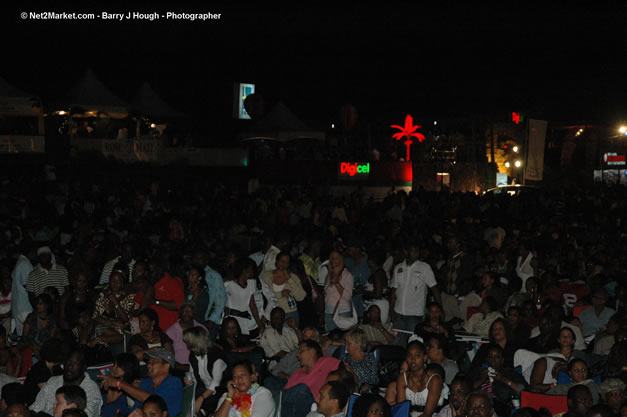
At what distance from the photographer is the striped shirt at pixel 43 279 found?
9.65 metres

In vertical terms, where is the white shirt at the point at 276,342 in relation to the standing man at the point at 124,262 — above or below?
below

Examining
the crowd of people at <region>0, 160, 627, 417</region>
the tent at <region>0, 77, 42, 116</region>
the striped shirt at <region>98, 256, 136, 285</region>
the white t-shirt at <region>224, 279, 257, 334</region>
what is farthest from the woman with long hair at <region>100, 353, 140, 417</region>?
the tent at <region>0, 77, 42, 116</region>

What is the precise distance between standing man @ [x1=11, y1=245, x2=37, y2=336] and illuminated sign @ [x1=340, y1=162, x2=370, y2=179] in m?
18.1

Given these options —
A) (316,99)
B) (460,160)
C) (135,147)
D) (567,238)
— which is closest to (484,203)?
(567,238)

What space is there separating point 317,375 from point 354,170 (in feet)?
68.0

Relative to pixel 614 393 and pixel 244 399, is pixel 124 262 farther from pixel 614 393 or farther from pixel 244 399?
pixel 614 393

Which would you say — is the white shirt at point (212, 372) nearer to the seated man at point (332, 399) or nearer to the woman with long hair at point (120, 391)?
the woman with long hair at point (120, 391)

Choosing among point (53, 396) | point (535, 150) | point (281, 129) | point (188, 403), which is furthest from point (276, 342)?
point (535, 150)

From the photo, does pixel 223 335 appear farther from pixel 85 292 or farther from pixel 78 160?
pixel 78 160

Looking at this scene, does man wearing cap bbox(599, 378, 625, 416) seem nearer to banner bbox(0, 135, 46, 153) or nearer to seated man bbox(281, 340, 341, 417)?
seated man bbox(281, 340, 341, 417)

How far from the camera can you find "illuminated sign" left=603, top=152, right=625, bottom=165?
4565cm

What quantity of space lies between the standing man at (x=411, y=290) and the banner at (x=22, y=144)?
16.4 meters

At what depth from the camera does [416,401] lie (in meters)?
6.73

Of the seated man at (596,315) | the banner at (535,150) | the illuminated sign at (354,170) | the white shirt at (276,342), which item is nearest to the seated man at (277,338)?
the white shirt at (276,342)
